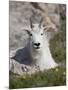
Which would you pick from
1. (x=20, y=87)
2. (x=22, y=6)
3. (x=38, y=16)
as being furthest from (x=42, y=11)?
(x=20, y=87)

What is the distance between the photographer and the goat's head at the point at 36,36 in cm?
159

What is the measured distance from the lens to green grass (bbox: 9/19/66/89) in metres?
1.55

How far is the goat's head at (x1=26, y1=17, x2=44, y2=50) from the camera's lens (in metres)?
1.59

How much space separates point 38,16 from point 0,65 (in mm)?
489

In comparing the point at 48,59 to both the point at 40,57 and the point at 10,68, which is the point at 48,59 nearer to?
the point at 40,57

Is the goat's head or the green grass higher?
the goat's head

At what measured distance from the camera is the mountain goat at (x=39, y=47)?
1.59 metres

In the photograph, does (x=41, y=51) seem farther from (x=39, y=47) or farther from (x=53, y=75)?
(x=53, y=75)

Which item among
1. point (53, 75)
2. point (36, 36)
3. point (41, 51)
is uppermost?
point (36, 36)

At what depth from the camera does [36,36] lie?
5.24 ft

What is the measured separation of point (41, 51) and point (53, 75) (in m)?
0.22

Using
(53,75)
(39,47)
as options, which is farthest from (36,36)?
(53,75)

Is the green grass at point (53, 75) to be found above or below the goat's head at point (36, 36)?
below

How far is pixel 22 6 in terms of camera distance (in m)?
1.58
